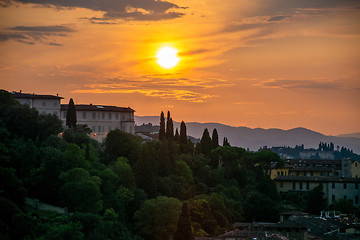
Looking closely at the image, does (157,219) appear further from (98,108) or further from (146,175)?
(98,108)

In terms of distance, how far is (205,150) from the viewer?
73562 millimetres

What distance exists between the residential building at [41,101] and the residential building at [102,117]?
5.46 feet

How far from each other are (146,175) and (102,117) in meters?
26.2

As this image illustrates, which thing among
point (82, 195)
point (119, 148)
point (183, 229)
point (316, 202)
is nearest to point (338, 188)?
point (316, 202)

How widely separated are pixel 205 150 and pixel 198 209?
69.0ft

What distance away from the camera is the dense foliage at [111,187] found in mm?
40000

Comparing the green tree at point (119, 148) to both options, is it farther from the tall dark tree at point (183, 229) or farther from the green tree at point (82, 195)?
the tall dark tree at point (183, 229)

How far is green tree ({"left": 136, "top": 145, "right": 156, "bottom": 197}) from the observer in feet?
174

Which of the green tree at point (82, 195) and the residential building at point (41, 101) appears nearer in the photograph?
the green tree at point (82, 195)

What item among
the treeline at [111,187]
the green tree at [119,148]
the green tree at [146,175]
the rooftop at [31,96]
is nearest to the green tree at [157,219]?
the treeline at [111,187]

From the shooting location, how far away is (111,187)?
4938cm

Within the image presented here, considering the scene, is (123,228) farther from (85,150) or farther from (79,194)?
(85,150)

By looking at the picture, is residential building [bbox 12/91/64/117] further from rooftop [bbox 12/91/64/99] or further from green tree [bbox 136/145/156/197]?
green tree [bbox 136/145/156/197]

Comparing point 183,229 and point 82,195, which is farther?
point 183,229
